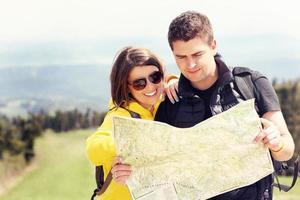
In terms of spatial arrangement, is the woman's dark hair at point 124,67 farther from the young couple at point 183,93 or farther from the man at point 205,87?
the man at point 205,87

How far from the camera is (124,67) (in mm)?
4160

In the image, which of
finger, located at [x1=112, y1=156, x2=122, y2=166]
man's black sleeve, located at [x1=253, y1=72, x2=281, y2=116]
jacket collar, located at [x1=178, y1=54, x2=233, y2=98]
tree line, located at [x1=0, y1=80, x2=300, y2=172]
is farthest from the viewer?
tree line, located at [x1=0, y1=80, x2=300, y2=172]

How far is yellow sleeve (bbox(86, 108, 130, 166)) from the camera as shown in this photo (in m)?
3.74

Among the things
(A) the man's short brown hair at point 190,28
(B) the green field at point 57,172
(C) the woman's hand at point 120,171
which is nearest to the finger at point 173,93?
(A) the man's short brown hair at point 190,28

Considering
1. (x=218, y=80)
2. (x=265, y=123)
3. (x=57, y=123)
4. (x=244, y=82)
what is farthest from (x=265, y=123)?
(x=57, y=123)

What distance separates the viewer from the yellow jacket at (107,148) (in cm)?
375

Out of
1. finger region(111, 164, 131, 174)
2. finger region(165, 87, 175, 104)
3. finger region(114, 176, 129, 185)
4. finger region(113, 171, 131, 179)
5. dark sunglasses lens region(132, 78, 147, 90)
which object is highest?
dark sunglasses lens region(132, 78, 147, 90)

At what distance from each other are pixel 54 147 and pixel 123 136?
6375 cm

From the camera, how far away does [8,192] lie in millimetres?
48562

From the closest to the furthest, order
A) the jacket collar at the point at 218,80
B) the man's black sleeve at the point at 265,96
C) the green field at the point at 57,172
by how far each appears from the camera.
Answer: the man's black sleeve at the point at 265,96 → the jacket collar at the point at 218,80 → the green field at the point at 57,172

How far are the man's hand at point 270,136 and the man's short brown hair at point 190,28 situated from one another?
2.57 feet

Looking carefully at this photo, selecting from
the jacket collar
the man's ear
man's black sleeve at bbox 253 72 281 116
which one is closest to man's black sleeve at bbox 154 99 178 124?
the jacket collar

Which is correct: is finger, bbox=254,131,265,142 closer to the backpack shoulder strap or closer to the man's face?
the backpack shoulder strap

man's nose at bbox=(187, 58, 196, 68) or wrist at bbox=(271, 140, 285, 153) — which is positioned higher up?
man's nose at bbox=(187, 58, 196, 68)
